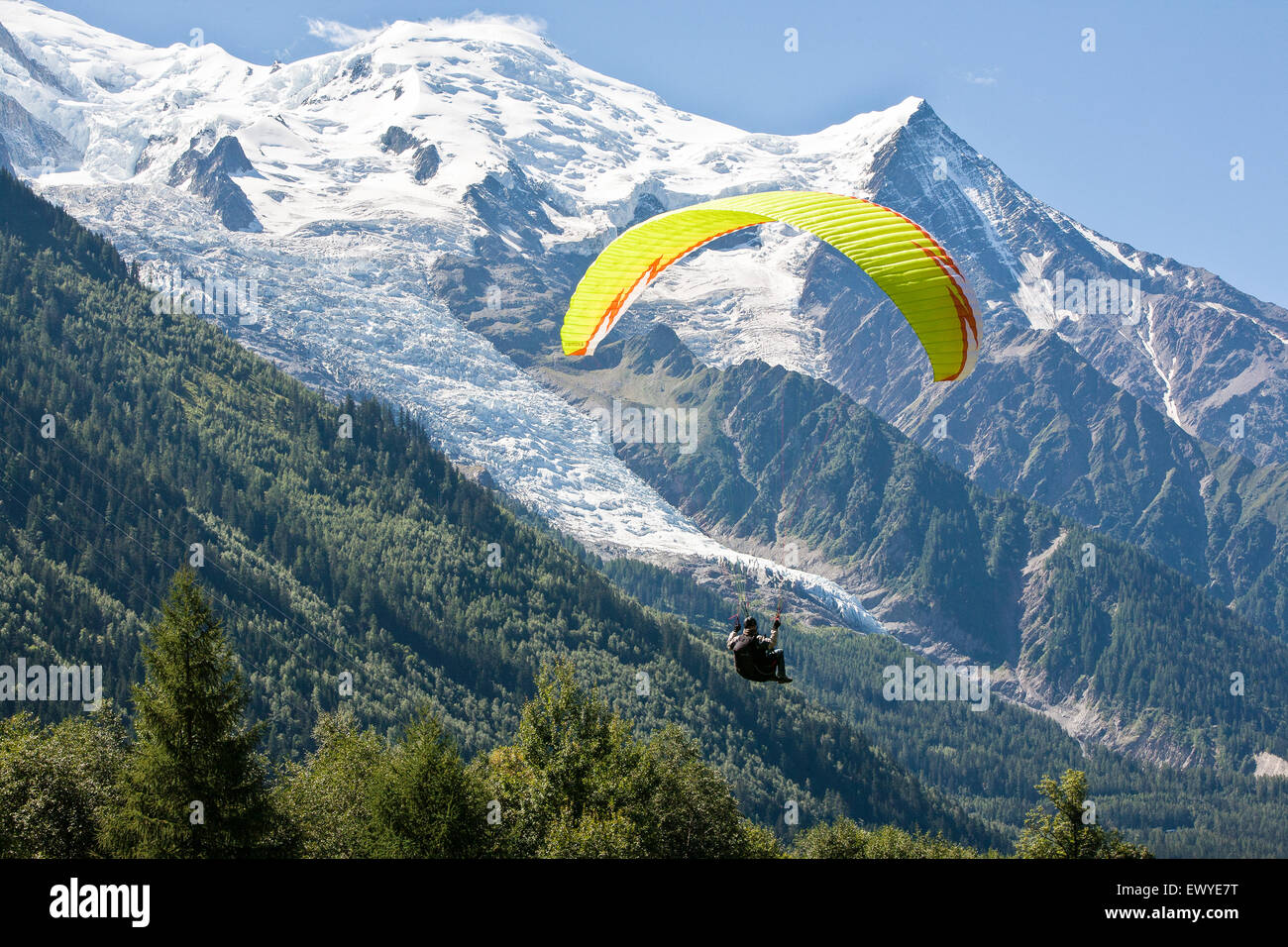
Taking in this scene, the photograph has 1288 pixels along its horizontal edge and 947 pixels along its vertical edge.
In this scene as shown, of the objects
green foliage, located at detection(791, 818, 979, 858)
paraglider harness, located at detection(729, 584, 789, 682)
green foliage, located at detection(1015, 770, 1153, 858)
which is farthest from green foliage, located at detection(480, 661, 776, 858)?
green foliage, located at detection(791, 818, 979, 858)

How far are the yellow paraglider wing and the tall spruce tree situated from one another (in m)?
14.7

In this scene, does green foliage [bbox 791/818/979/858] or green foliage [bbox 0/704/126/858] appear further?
green foliage [bbox 791/818/979/858]

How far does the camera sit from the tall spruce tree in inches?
1474

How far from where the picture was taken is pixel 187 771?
124 feet

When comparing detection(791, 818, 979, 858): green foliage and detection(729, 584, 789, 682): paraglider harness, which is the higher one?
detection(729, 584, 789, 682): paraglider harness

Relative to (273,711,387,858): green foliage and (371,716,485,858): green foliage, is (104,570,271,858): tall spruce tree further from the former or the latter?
(371,716,485,858): green foliage

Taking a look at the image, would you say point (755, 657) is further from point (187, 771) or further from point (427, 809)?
point (187, 771)

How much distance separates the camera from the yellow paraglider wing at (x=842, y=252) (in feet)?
123

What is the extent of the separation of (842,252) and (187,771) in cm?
2305

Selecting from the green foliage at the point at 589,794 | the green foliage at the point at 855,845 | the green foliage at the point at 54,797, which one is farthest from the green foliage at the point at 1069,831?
the green foliage at the point at 54,797

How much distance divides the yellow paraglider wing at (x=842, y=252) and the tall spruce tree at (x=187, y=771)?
14729 mm
